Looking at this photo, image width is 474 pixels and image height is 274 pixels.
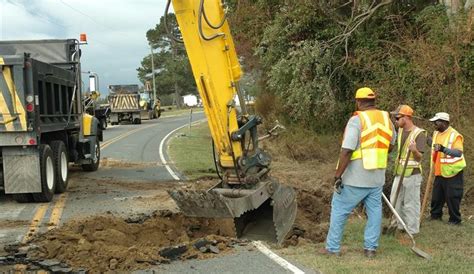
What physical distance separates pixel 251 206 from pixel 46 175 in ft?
17.3

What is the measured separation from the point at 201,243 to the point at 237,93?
2.05m

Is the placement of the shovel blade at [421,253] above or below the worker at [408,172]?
below

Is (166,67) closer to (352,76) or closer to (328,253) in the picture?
(352,76)

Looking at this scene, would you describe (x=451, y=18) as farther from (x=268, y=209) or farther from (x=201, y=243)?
(x=201, y=243)

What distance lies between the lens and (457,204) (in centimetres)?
848

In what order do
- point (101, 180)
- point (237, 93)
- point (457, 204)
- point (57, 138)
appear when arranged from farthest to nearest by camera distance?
point (101, 180) → point (57, 138) → point (457, 204) → point (237, 93)

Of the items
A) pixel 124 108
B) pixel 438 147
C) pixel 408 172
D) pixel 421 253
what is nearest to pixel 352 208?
pixel 421 253

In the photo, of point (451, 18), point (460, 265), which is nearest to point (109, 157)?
point (451, 18)

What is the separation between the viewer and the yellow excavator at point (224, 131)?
7.34 m

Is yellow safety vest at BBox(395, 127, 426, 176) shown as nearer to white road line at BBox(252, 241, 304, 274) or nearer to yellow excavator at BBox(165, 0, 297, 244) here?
yellow excavator at BBox(165, 0, 297, 244)

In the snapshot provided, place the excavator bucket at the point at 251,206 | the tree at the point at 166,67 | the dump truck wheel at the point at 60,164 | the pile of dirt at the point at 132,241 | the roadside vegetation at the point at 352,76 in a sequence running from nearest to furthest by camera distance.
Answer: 1. the pile of dirt at the point at 132,241
2. the excavator bucket at the point at 251,206
3. the roadside vegetation at the point at 352,76
4. the dump truck wheel at the point at 60,164
5. the tree at the point at 166,67

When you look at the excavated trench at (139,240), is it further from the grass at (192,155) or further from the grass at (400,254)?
the grass at (192,155)

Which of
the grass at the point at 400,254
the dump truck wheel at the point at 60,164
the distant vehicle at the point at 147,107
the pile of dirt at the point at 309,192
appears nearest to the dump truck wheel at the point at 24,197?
the dump truck wheel at the point at 60,164

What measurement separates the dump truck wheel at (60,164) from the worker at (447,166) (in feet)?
23.4
